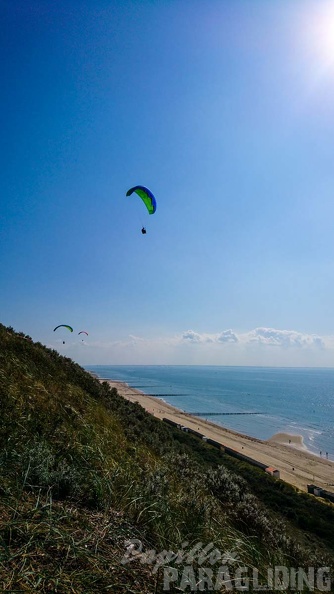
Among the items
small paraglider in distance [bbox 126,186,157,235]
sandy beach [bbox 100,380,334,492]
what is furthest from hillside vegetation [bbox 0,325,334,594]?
sandy beach [bbox 100,380,334,492]

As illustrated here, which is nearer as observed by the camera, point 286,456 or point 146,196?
point 146,196

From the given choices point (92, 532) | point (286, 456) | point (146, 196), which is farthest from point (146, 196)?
point (286, 456)

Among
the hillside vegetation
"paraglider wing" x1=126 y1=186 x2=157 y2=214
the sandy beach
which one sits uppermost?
"paraglider wing" x1=126 y1=186 x2=157 y2=214

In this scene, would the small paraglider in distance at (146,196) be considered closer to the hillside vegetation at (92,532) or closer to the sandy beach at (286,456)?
the hillside vegetation at (92,532)

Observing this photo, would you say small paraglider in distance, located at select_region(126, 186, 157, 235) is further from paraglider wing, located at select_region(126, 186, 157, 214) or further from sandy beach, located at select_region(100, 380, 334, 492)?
sandy beach, located at select_region(100, 380, 334, 492)

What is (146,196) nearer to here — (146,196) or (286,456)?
(146,196)

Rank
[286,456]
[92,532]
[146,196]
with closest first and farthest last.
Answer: [92,532] → [146,196] → [286,456]

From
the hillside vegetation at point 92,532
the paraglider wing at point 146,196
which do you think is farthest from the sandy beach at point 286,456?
the hillside vegetation at point 92,532

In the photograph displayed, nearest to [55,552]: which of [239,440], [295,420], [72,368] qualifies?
[72,368]
